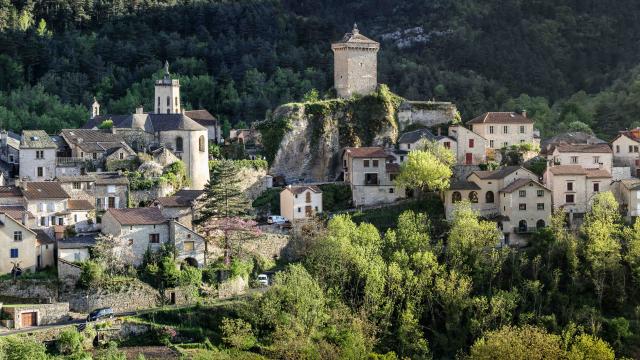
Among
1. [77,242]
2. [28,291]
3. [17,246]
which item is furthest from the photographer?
[77,242]

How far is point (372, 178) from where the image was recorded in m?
80.0

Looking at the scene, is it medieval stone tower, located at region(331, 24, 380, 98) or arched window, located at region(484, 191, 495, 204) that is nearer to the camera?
arched window, located at region(484, 191, 495, 204)

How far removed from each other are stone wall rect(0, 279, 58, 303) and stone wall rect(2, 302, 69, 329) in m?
1.25

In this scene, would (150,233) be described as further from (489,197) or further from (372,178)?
(489,197)

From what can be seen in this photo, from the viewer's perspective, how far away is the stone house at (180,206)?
69.4 metres

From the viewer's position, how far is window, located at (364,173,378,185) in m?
79.8

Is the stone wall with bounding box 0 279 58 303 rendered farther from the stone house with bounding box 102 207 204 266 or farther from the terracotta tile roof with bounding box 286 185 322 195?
the terracotta tile roof with bounding box 286 185 322 195

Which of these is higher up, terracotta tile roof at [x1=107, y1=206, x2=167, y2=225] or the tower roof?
the tower roof

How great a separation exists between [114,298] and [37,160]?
49.4 ft

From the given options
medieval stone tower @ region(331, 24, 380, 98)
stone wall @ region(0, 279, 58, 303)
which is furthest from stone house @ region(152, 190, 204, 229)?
medieval stone tower @ region(331, 24, 380, 98)

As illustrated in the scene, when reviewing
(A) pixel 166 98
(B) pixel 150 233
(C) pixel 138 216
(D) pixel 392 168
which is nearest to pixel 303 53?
(A) pixel 166 98

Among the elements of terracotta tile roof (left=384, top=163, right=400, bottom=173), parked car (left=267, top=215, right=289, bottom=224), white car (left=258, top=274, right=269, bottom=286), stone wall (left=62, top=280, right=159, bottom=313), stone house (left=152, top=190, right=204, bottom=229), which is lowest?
stone wall (left=62, top=280, right=159, bottom=313)

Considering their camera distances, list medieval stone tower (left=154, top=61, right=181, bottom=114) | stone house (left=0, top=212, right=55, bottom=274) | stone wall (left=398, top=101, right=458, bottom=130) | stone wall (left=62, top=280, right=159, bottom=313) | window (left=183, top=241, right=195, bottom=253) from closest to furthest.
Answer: stone wall (left=62, top=280, right=159, bottom=313)
stone house (left=0, top=212, right=55, bottom=274)
window (left=183, top=241, right=195, bottom=253)
stone wall (left=398, top=101, right=458, bottom=130)
medieval stone tower (left=154, top=61, right=181, bottom=114)

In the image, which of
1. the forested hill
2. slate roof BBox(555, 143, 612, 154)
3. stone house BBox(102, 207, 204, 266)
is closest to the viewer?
stone house BBox(102, 207, 204, 266)
